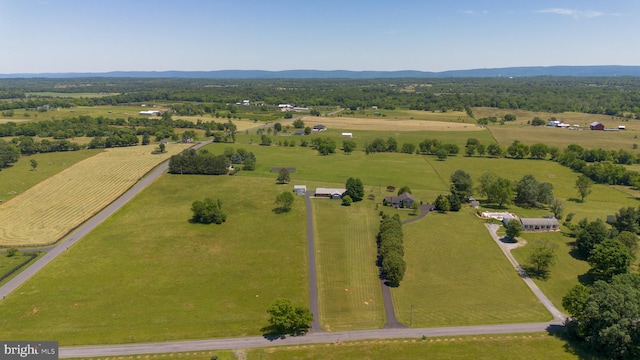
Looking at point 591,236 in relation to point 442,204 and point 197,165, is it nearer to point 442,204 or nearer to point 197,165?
point 442,204

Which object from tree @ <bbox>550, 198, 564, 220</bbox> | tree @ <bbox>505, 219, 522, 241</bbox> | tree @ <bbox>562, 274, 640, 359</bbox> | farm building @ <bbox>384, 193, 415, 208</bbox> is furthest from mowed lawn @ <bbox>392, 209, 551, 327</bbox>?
tree @ <bbox>550, 198, 564, 220</bbox>

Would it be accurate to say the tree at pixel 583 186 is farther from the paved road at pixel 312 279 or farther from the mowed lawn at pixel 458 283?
the paved road at pixel 312 279

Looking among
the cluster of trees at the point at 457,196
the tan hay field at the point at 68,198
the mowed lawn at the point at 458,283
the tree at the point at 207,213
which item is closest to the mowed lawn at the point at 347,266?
the mowed lawn at the point at 458,283

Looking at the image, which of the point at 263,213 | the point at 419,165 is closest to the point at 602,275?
the point at 263,213

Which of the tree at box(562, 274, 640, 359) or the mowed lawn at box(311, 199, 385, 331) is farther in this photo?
the mowed lawn at box(311, 199, 385, 331)

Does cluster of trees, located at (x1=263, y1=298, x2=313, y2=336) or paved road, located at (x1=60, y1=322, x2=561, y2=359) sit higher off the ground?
cluster of trees, located at (x1=263, y1=298, x2=313, y2=336)

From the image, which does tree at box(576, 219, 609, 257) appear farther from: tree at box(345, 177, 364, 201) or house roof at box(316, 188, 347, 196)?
house roof at box(316, 188, 347, 196)

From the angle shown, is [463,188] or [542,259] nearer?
[542,259]

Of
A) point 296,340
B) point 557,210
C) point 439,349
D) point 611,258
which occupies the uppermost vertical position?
point 611,258

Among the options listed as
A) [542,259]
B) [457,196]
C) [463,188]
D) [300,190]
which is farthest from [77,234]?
[463,188]
